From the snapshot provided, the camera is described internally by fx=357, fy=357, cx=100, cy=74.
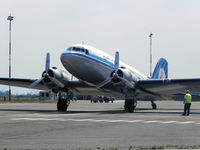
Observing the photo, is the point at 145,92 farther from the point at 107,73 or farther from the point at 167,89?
the point at 107,73

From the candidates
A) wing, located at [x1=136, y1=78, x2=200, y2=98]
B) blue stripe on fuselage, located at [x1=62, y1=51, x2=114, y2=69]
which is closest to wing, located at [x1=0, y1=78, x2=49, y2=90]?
blue stripe on fuselage, located at [x1=62, y1=51, x2=114, y2=69]

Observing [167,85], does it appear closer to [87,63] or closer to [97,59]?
[97,59]

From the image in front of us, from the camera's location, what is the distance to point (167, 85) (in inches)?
1241

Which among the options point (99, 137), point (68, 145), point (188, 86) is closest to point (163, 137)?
point (99, 137)

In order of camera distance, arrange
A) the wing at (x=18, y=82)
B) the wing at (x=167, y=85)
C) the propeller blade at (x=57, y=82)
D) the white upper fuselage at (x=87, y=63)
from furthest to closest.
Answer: the wing at (x=18, y=82), the propeller blade at (x=57, y=82), the wing at (x=167, y=85), the white upper fuselage at (x=87, y=63)

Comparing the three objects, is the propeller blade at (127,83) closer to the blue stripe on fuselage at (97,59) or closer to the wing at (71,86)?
the wing at (71,86)

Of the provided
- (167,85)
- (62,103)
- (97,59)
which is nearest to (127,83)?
(97,59)

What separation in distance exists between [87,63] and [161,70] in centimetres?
1734

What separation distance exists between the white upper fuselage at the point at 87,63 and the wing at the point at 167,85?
132cm

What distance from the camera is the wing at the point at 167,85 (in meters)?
30.6

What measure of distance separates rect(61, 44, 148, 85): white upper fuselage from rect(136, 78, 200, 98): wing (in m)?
1.32

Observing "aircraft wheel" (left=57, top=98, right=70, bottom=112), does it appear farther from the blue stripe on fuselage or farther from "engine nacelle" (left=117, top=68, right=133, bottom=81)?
"engine nacelle" (left=117, top=68, right=133, bottom=81)

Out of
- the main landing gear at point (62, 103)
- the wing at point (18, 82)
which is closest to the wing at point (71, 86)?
the wing at point (18, 82)

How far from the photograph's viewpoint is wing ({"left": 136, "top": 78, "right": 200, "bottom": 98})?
30.6 metres
